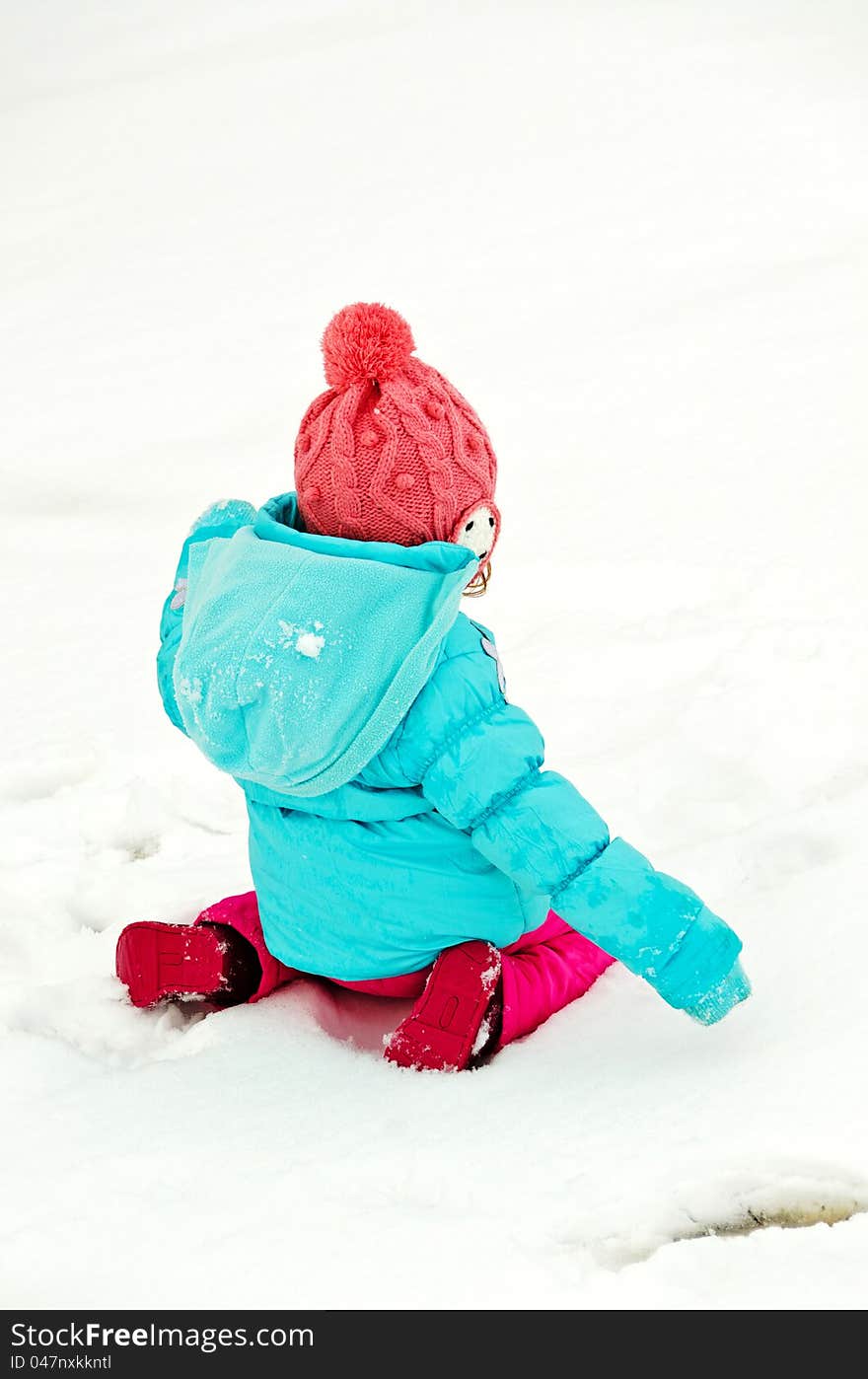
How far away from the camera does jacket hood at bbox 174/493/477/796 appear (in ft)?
4.70

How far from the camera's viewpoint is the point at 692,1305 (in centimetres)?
109

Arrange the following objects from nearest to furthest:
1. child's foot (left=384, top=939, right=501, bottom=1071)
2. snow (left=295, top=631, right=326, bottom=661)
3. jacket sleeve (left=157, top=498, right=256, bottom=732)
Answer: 1. snow (left=295, top=631, right=326, bottom=661)
2. child's foot (left=384, top=939, right=501, bottom=1071)
3. jacket sleeve (left=157, top=498, right=256, bottom=732)

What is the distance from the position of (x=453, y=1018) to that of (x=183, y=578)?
27.6 inches

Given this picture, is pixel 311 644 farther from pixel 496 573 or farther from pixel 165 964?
pixel 496 573

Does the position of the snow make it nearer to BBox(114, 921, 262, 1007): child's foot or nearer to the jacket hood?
the jacket hood

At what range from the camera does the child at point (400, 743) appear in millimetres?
1440

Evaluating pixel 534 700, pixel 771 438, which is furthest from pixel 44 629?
pixel 771 438

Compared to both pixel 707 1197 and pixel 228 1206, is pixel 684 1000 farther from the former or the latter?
pixel 228 1206

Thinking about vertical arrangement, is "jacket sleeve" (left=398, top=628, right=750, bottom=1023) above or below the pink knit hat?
below

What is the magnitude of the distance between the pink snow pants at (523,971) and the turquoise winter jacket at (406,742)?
0.39 ft

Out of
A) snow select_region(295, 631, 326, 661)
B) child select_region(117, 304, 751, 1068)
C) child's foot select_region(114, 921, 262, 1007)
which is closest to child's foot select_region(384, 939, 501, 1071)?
child select_region(117, 304, 751, 1068)

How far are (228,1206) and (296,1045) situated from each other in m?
0.37

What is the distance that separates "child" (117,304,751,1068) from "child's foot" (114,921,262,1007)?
0.8 inches

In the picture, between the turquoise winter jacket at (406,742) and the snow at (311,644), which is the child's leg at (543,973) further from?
the snow at (311,644)
